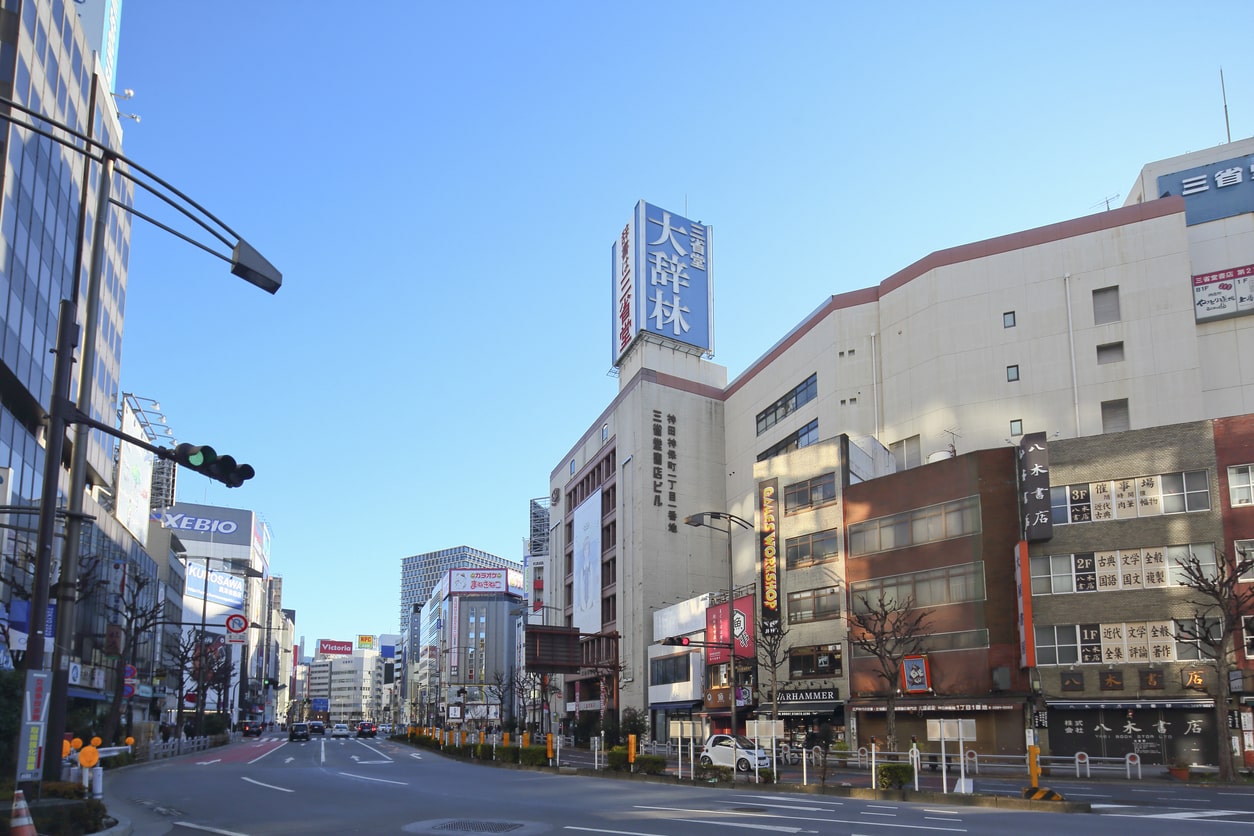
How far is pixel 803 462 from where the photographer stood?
60.1 meters

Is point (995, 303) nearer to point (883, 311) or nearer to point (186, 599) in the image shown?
point (883, 311)

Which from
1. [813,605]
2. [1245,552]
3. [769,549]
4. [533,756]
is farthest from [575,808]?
[769,549]

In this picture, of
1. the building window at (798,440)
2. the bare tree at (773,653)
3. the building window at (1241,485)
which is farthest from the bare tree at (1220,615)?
the building window at (798,440)

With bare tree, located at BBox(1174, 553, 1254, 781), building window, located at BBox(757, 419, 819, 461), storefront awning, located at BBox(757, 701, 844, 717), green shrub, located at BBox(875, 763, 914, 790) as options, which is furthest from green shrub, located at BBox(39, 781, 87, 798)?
building window, located at BBox(757, 419, 819, 461)

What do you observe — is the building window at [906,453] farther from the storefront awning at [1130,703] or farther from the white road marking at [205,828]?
the white road marking at [205,828]

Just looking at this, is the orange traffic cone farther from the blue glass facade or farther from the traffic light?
the blue glass facade

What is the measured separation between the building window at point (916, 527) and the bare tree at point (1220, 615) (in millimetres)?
9448

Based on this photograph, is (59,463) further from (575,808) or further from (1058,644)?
(1058,644)

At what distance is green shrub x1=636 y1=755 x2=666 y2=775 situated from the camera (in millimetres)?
35344

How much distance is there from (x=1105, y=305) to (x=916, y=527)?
664 inches

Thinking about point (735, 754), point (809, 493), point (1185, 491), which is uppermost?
point (809, 493)

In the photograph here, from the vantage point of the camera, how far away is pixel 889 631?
169 feet

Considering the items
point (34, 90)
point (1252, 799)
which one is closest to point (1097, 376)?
point (1252, 799)

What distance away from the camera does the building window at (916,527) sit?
49.2 m
